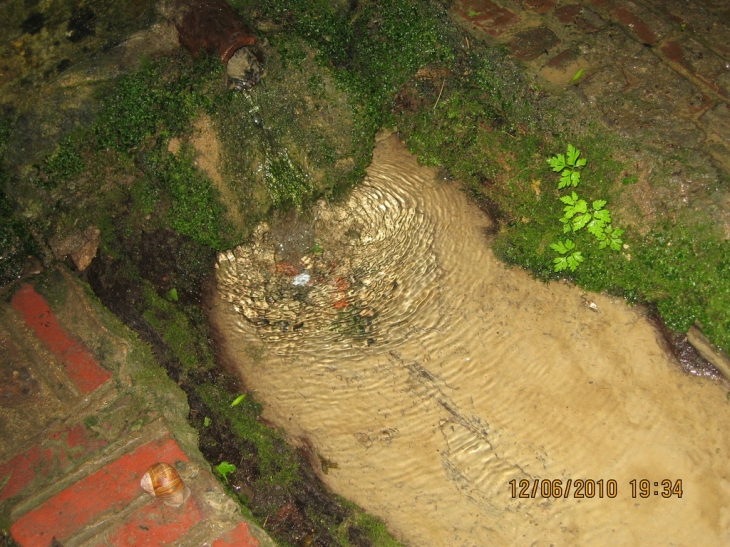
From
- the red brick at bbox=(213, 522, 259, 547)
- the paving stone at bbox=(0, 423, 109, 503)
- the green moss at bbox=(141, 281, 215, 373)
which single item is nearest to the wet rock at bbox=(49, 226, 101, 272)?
the green moss at bbox=(141, 281, 215, 373)

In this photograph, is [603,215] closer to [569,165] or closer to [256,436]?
[569,165]

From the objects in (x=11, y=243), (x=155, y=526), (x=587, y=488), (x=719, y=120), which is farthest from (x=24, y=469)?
(x=719, y=120)

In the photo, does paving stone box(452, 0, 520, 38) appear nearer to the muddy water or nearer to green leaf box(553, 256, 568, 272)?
the muddy water

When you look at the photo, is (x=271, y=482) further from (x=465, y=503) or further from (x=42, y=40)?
(x=42, y=40)

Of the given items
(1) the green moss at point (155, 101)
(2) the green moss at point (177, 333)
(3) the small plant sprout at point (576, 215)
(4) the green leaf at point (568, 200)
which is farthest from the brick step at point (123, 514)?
(4) the green leaf at point (568, 200)

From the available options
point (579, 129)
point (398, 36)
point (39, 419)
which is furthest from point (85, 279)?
point (579, 129)

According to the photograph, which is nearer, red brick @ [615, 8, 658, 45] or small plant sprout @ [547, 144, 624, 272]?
small plant sprout @ [547, 144, 624, 272]
